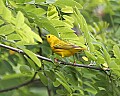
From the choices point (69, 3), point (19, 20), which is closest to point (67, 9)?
point (69, 3)

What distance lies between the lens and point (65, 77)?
1.51 m

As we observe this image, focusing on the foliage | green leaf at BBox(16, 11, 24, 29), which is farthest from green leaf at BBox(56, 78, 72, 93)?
green leaf at BBox(16, 11, 24, 29)

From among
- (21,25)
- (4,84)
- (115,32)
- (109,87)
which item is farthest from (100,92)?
(4,84)

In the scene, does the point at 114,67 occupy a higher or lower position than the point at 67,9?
lower

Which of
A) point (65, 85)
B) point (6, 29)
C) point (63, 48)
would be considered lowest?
point (65, 85)

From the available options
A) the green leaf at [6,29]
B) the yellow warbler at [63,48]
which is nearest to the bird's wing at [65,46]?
the yellow warbler at [63,48]

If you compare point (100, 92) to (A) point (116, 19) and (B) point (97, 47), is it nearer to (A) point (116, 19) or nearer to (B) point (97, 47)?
(B) point (97, 47)

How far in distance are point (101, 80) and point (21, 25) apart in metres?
0.49

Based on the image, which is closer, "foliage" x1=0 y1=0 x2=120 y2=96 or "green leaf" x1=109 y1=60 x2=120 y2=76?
"foliage" x1=0 y1=0 x2=120 y2=96

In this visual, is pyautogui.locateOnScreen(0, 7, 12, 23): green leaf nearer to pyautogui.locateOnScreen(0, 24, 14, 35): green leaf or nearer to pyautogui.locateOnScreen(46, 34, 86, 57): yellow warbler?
pyautogui.locateOnScreen(0, 24, 14, 35): green leaf

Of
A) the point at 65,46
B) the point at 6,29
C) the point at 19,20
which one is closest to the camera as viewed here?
the point at 19,20

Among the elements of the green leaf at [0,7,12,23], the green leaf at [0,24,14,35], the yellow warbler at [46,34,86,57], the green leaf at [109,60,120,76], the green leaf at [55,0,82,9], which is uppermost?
the green leaf at [0,7,12,23]

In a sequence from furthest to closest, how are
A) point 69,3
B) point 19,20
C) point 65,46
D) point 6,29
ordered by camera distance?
point 65,46 < point 69,3 < point 6,29 < point 19,20

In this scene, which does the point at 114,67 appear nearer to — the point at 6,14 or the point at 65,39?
the point at 65,39
